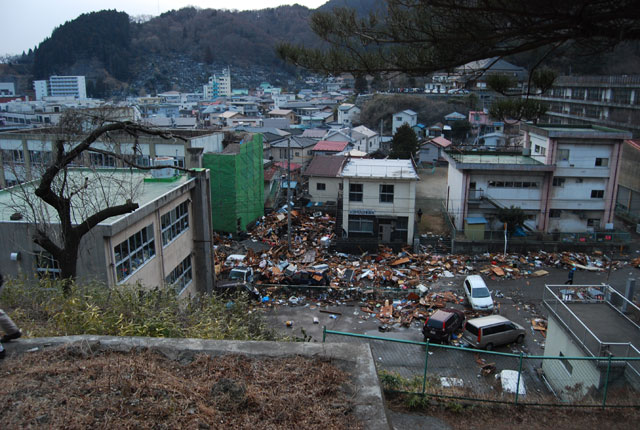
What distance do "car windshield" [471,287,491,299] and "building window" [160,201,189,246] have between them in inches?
322

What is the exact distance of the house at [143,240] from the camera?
778 centimetres

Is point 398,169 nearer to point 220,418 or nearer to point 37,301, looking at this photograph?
point 37,301

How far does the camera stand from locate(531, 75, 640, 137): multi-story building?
90.8ft

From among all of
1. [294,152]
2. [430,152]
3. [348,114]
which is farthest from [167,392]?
[348,114]

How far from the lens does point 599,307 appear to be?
8.52 m

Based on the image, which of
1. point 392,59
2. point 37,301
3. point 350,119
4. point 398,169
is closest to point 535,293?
point 398,169

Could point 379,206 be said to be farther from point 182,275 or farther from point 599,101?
point 599,101

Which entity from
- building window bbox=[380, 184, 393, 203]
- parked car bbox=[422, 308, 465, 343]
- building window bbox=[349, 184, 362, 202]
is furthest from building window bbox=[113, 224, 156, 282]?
building window bbox=[380, 184, 393, 203]

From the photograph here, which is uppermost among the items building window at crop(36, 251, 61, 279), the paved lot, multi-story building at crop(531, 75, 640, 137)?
multi-story building at crop(531, 75, 640, 137)

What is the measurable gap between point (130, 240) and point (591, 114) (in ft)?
109

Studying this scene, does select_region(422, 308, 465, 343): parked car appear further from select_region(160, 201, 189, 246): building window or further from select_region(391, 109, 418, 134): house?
select_region(391, 109, 418, 134): house

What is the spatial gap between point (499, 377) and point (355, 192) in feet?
42.2

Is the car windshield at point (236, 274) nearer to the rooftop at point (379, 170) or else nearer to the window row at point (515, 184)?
the rooftop at point (379, 170)

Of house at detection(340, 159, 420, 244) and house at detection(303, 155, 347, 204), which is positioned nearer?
house at detection(340, 159, 420, 244)
